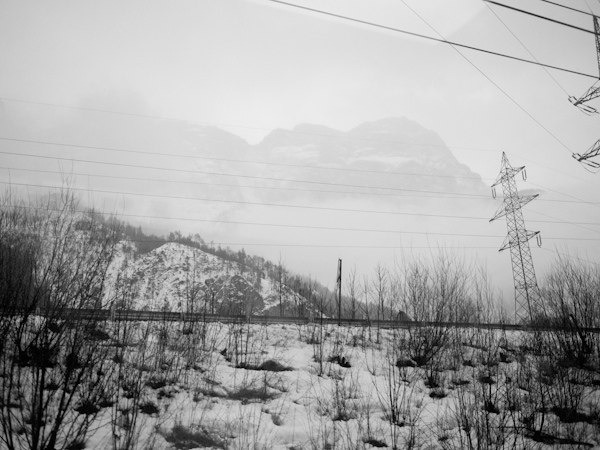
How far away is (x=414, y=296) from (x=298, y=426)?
6907mm

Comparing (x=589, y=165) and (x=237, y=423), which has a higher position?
(x=589, y=165)

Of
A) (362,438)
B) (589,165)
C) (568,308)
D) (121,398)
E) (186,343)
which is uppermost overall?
(589,165)

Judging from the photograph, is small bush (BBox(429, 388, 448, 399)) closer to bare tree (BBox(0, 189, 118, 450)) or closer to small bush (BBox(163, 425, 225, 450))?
small bush (BBox(163, 425, 225, 450))

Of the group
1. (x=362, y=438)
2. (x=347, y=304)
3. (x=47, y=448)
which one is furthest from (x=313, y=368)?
(x=347, y=304)

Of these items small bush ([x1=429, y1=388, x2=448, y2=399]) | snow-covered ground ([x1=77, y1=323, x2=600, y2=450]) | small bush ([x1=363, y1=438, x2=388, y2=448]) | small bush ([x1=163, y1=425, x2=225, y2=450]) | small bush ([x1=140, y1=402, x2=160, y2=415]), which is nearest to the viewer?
small bush ([x1=163, y1=425, x2=225, y2=450])

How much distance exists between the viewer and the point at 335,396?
8086 mm

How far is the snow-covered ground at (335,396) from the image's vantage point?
6.22 meters

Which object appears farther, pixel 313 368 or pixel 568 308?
pixel 568 308

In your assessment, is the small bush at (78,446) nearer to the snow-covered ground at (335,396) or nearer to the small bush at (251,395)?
the snow-covered ground at (335,396)

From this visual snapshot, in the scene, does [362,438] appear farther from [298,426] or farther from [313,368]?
[313,368]

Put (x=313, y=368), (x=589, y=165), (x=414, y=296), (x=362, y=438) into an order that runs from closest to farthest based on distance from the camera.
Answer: (x=362, y=438)
(x=313, y=368)
(x=414, y=296)
(x=589, y=165)

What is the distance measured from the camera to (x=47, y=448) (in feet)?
14.7

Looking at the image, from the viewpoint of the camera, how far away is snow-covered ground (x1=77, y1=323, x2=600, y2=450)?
20.4 ft

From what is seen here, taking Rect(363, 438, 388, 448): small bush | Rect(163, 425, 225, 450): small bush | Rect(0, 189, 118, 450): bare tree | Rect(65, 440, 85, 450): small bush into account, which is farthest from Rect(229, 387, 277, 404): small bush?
Rect(65, 440, 85, 450): small bush
